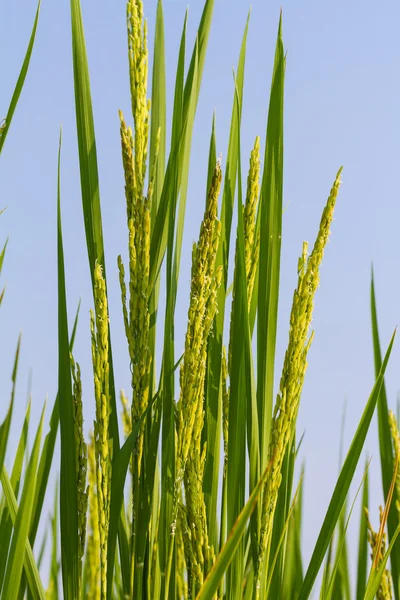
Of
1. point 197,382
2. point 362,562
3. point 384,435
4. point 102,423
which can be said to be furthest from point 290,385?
point 362,562

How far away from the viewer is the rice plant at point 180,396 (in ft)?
3.53

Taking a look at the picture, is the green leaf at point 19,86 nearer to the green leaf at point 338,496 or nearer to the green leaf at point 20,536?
the green leaf at point 20,536

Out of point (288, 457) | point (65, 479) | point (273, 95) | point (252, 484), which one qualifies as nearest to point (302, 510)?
point (288, 457)

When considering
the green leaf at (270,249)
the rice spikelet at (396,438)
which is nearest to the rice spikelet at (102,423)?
the green leaf at (270,249)

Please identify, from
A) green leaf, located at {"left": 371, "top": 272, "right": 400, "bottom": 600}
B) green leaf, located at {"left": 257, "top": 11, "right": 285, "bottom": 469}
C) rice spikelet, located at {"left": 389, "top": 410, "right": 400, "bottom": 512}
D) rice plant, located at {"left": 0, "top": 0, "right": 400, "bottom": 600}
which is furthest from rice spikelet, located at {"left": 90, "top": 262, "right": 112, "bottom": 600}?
green leaf, located at {"left": 371, "top": 272, "right": 400, "bottom": 600}

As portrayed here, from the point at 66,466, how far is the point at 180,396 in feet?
0.68

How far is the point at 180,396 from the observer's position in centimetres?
108

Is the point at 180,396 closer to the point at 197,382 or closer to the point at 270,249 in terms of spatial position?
the point at 197,382

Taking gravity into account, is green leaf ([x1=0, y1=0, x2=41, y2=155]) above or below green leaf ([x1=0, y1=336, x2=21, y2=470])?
above

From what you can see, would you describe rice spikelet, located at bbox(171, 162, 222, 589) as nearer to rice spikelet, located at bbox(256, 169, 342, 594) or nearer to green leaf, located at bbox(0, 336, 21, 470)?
rice spikelet, located at bbox(256, 169, 342, 594)

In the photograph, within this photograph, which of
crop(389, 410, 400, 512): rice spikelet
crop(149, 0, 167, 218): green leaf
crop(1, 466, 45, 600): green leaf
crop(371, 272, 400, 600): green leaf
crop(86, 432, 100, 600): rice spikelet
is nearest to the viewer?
crop(86, 432, 100, 600): rice spikelet

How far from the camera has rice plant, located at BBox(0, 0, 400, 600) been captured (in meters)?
1.08

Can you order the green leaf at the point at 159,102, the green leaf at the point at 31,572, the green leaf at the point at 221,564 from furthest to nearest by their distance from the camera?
1. the green leaf at the point at 159,102
2. the green leaf at the point at 31,572
3. the green leaf at the point at 221,564

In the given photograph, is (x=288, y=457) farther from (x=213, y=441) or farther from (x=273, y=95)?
(x=273, y=95)
